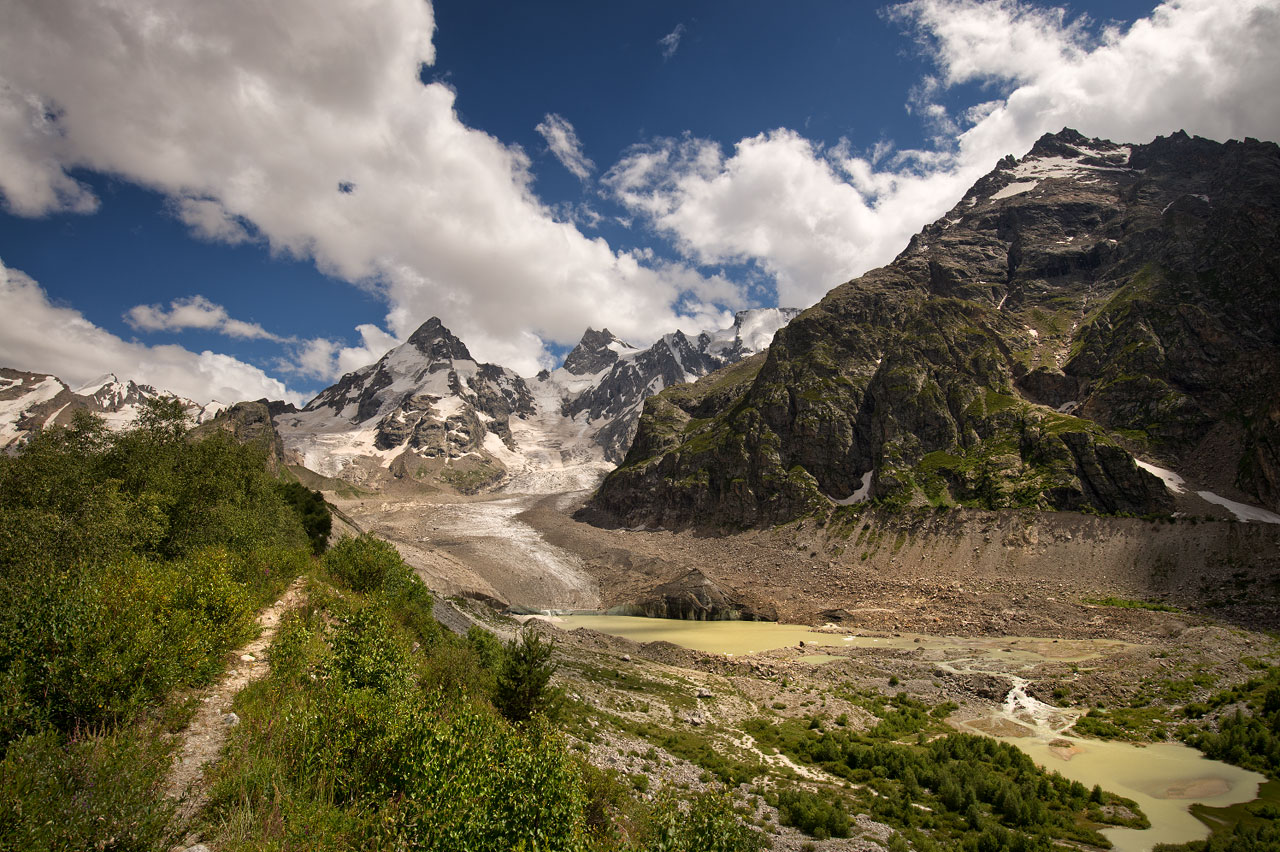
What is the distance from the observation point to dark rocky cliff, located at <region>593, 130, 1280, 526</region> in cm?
11256

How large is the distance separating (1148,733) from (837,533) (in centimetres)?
8313

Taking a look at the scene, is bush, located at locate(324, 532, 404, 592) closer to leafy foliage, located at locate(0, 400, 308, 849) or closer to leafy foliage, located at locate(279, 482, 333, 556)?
leafy foliage, located at locate(0, 400, 308, 849)

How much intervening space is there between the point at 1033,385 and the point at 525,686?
161 m

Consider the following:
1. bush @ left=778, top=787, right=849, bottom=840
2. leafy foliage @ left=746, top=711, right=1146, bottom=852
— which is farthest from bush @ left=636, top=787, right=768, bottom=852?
leafy foliage @ left=746, top=711, right=1146, bottom=852

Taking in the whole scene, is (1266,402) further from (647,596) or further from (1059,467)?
(647,596)

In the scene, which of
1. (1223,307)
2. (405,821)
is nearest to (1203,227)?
(1223,307)

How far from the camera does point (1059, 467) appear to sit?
11019cm

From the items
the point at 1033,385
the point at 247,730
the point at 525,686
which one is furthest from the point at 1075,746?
the point at 1033,385

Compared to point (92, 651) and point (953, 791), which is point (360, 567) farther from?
point (953, 791)

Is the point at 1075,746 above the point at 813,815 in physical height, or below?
above

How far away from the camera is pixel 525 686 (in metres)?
25.4

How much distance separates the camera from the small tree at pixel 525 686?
25.0 meters

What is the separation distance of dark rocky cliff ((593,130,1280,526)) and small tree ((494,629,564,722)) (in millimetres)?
107411

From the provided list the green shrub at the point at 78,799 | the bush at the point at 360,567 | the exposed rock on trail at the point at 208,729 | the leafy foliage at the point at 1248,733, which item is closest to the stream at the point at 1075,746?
the leafy foliage at the point at 1248,733
